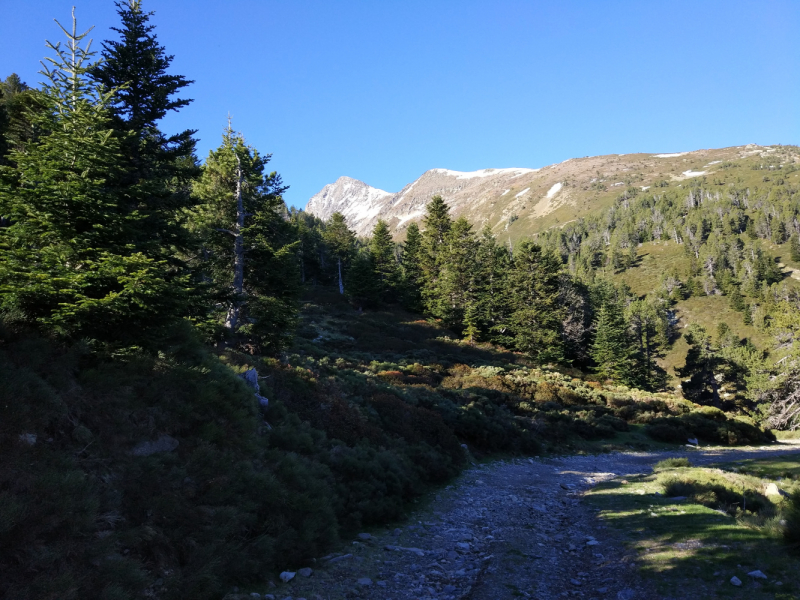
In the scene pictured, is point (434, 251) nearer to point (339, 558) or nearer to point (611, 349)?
point (611, 349)

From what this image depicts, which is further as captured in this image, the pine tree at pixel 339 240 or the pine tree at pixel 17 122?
the pine tree at pixel 339 240

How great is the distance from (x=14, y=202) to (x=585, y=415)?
83.3 feet

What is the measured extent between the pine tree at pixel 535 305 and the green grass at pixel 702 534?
107ft

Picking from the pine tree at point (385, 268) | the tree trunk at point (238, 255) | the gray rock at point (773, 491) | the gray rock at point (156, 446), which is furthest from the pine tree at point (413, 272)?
the gray rock at point (156, 446)

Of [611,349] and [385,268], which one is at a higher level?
[385,268]

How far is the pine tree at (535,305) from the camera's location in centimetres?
4328

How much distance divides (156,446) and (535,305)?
143 feet

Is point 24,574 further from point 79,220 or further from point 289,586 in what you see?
point 79,220

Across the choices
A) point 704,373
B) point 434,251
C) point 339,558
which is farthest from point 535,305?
point 339,558

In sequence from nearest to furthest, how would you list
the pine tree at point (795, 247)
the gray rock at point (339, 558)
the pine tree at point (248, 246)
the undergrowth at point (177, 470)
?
the undergrowth at point (177, 470) → the gray rock at point (339, 558) → the pine tree at point (248, 246) → the pine tree at point (795, 247)

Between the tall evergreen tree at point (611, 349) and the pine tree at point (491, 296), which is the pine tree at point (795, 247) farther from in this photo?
the pine tree at point (491, 296)

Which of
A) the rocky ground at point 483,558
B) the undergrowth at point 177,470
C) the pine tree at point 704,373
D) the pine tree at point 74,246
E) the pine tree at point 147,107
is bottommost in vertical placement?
the pine tree at point 704,373

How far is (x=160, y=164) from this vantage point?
472 inches

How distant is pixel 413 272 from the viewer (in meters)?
59.6
